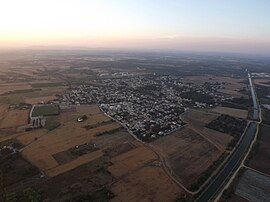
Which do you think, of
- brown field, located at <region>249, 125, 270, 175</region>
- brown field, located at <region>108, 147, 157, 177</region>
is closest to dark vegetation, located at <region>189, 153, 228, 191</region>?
brown field, located at <region>249, 125, 270, 175</region>

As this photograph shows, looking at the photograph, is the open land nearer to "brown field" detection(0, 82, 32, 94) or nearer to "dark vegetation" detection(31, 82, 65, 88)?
"brown field" detection(0, 82, 32, 94)

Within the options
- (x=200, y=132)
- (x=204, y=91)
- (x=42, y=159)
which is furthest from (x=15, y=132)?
(x=204, y=91)

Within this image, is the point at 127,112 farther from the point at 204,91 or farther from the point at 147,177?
the point at 204,91

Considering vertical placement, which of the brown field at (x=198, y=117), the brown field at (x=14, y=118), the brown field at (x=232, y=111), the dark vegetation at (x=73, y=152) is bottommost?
the brown field at (x=232, y=111)

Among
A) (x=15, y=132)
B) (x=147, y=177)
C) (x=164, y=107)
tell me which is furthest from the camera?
(x=164, y=107)

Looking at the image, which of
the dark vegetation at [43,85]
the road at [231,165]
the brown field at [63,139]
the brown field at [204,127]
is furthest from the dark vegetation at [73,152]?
the dark vegetation at [43,85]

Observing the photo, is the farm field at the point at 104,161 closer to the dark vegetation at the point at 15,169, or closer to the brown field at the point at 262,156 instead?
the dark vegetation at the point at 15,169
